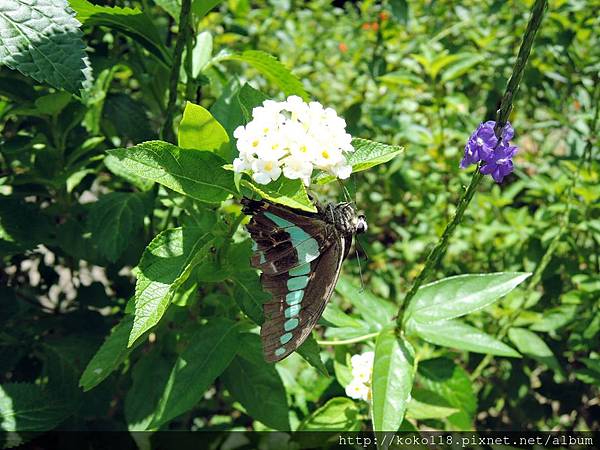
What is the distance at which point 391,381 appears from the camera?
124 cm

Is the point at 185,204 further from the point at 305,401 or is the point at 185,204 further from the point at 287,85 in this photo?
the point at 305,401

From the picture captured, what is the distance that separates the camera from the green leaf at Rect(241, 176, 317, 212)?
3.25 feet

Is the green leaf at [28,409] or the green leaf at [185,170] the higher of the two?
the green leaf at [185,170]

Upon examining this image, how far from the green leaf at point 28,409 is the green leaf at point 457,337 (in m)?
0.93

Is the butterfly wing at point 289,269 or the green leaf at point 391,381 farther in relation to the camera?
the green leaf at point 391,381

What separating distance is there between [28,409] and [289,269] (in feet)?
2.90

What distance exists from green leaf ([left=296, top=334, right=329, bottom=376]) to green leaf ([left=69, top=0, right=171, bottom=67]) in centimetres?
79

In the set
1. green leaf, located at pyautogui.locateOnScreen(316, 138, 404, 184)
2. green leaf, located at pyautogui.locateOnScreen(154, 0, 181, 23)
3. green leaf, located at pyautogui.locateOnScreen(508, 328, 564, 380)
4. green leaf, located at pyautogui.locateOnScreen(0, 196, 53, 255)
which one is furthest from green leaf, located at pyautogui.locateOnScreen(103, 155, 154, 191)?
green leaf, located at pyautogui.locateOnScreen(508, 328, 564, 380)

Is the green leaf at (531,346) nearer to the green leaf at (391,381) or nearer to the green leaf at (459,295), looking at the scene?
the green leaf at (459,295)

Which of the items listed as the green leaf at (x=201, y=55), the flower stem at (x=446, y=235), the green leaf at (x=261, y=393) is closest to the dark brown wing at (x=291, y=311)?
the flower stem at (x=446, y=235)

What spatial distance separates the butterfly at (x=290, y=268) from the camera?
3.48ft

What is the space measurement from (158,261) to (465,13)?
2309 mm

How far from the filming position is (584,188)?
6.38 feet

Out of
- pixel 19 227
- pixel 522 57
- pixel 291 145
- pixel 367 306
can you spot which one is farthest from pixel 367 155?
pixel 19 227
